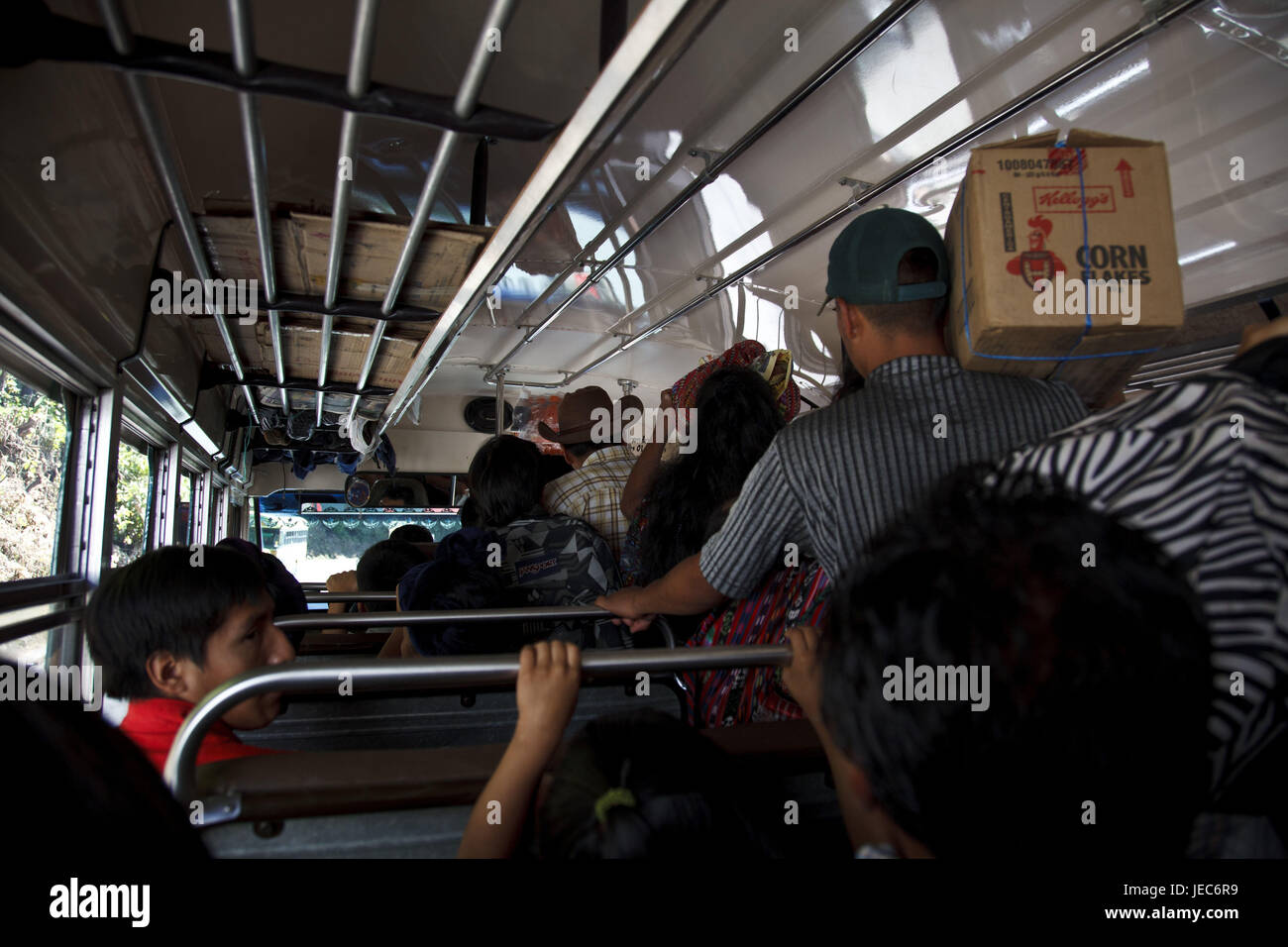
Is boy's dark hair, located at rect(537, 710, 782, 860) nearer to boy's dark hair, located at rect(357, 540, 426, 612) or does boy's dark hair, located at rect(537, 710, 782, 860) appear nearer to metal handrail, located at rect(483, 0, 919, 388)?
metal handrail, located at rect(483, 0, 919, 388)

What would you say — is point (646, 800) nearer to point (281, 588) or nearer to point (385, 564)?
point (281, 588)

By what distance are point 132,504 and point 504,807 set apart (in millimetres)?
4265

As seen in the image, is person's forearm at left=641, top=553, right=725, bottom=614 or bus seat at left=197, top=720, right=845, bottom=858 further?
person's forearm at left=641, top=553, right=725, bottom=614

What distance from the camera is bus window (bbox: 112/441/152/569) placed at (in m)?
4.00

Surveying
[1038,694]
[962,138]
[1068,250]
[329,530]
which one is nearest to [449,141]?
[1068,250]

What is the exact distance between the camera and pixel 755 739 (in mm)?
1224

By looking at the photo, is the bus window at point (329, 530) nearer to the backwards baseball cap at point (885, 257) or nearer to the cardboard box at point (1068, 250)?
the backwards baseball cap at point (885, 257)

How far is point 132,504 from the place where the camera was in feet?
14.1

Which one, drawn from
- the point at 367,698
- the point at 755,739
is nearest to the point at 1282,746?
the point at 755,739

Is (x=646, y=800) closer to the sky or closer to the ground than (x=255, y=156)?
closer to the ground

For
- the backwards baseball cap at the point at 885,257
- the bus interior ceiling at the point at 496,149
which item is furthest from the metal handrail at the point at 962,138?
the backwards baseball cap at the point at 885,257

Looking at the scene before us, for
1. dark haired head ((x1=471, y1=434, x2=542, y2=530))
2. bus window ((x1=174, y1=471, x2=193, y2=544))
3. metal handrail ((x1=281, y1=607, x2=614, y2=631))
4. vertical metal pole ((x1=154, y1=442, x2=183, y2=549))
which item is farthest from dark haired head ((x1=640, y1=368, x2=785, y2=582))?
bus window ((x1=174, y1=471, x2=193, y2=544))

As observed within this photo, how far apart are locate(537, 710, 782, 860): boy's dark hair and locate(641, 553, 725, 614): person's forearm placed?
2.79 ft
